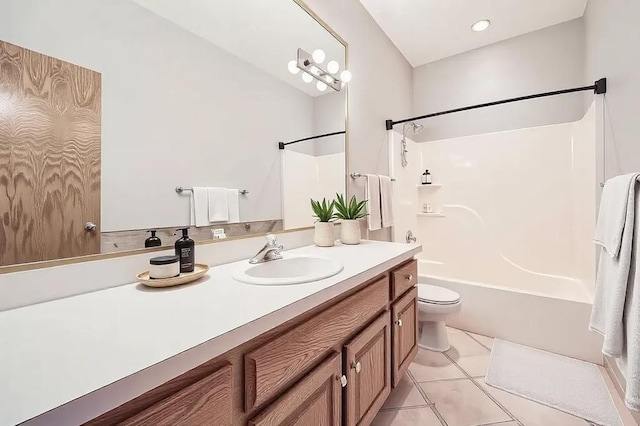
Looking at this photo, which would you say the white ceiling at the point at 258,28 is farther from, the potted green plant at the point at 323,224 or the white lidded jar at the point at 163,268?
the white lidded jar at the point at 163,268

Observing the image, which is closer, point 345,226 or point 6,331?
point 6,331

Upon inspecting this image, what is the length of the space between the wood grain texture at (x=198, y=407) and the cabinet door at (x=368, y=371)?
0.48 meters

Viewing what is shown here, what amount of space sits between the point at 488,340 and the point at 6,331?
8.54ft

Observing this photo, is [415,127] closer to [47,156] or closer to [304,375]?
[304,375]

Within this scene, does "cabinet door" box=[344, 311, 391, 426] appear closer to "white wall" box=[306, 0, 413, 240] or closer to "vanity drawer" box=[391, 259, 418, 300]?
"vanity drawer" box=[391, 259, 418, 300]

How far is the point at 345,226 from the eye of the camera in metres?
1.69

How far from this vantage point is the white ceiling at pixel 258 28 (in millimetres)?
1068

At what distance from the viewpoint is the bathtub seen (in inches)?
72.1

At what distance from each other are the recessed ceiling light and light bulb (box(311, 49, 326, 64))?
1.59m

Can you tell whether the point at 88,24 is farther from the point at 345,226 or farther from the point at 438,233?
the point at 438,233

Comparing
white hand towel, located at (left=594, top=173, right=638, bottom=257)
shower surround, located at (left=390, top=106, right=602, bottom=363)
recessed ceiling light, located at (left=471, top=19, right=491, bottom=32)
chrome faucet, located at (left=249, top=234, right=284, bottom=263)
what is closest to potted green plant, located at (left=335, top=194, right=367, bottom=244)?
chrome faucet, located at (left=249, top=234, right=284, bottom=263)

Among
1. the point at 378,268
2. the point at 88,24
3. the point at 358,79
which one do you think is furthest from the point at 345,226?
the point at 88,24

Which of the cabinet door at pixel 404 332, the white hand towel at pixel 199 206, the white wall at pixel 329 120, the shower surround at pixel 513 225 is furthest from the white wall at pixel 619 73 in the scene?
the white hand towel at pixel 199 206

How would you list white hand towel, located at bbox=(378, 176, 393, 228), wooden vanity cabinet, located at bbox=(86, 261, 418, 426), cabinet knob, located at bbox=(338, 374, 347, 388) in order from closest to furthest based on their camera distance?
wooden vanity cabinet, located at bbox=(86, 261, 418, 426), cabinet knob, located at bbox=(338, 374, 347, 388), white hand towel, located at bbox=(378, 176, 393, 228)
